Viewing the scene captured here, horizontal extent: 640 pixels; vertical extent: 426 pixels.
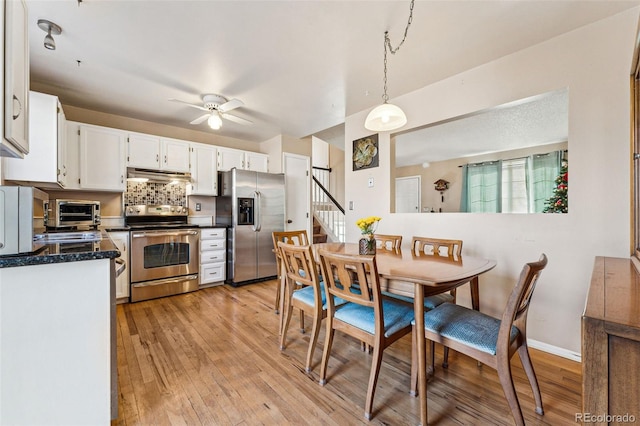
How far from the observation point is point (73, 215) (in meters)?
2.98

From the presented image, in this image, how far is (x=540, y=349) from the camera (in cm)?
216

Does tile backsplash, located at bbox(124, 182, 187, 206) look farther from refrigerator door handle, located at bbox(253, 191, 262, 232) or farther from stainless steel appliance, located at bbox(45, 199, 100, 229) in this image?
refrigerator door handle, located at bbox(253, 191, 262, 232)

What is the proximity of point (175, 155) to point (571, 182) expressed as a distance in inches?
178

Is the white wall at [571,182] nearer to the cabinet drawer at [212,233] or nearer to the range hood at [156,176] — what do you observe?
the cabinet drawer at [212,233]

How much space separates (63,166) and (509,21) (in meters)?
4.35

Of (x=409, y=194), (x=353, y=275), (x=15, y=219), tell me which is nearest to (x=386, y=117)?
(x=353, y=275)

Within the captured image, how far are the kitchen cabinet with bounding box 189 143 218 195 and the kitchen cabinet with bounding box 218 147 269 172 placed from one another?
113 mm

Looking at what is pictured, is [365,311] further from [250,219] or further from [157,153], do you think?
[157,153]

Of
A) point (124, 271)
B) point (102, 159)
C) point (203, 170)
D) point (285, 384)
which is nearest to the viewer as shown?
point (285, 384)

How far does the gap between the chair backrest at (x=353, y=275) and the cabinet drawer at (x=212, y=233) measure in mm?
2776

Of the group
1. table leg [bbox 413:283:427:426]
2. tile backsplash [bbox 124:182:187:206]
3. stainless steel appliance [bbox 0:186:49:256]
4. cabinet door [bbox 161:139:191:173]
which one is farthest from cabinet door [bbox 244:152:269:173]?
table leg [bbox 413:283:427:426]

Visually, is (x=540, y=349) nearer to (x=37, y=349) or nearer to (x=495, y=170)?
(x=37, y=349)


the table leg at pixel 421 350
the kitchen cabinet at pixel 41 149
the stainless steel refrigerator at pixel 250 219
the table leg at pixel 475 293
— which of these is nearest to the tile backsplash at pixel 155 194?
the stainless steel refrigerator at pixel 250 219

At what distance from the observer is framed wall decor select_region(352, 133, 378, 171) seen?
340 cm
